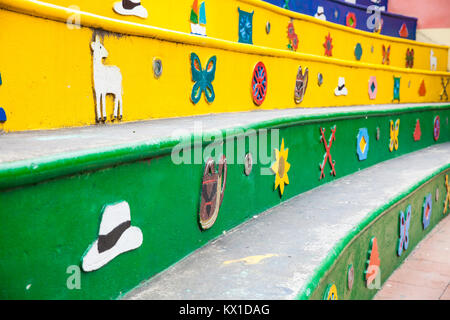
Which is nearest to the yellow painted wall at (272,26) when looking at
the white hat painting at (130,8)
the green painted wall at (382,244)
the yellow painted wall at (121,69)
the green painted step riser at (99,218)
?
the white hat painting at (130,8)

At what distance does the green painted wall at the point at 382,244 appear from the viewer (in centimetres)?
97

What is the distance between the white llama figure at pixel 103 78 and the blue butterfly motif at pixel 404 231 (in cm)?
104

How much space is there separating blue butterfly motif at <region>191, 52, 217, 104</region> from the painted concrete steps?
1.20 feet

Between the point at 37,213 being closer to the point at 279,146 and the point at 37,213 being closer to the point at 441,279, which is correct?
the point at 279,146

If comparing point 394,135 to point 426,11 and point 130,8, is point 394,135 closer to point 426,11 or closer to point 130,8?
point 130,8

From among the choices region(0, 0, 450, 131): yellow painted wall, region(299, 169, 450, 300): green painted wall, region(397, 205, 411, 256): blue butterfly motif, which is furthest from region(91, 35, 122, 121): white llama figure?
region(397, 205, 411, 256): blue butterfly motif

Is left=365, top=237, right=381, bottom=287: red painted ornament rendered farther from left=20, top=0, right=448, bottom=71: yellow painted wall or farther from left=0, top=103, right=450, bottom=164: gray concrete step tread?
left=20, top=0, right=448, bottom=71: yellow painted wall

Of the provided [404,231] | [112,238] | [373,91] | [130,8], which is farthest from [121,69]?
[373,91]

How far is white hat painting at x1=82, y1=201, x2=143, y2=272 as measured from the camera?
681 mm

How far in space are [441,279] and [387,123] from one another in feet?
2.68

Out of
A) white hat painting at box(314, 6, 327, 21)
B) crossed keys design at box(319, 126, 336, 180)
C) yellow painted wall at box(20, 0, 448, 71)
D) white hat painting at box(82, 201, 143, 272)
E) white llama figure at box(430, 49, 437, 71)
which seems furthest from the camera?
white llama figure at box(430, 49, 437, 71)

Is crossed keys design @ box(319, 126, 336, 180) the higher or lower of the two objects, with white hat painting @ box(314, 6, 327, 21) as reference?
lower

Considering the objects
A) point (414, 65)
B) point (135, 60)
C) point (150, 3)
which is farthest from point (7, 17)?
point (414, 65)

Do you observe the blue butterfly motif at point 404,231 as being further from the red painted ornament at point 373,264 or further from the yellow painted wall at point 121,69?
the yellow painted wall at point 121,69
